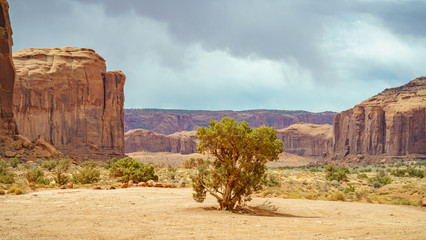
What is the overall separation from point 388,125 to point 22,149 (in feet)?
235

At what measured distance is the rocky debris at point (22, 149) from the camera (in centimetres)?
4081

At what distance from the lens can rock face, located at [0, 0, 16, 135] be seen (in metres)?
43.2

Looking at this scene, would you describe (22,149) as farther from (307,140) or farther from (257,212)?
(307,140)

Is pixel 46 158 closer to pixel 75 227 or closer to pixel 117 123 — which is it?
pixel 117 123

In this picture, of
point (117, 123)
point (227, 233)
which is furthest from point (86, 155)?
point (227, 233)

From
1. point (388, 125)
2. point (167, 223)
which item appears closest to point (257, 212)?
point (167, 223)

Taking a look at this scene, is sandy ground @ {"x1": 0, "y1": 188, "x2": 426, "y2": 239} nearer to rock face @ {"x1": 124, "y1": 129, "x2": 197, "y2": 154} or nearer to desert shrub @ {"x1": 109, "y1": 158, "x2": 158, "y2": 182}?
desert shrub @ {"x1": 109, "y1": 158, "x2": 158, "y2": 182}

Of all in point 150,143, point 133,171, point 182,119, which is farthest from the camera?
point 182,119

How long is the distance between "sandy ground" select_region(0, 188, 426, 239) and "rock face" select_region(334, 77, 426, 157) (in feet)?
234

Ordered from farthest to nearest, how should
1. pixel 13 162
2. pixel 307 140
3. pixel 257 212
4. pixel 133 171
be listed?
1. pixel 307 140
2. pixel 13 162
3. pixel 133 171
4. pixel 257 212

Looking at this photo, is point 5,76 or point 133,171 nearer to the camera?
point 133,171

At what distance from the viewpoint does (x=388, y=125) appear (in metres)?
80.5

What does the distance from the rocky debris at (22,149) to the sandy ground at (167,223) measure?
28.9 m

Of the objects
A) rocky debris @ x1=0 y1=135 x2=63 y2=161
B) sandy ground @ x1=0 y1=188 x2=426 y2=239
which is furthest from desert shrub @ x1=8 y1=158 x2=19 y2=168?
sandy ground @ x1=0 y1=188 x2=426 y2=239
